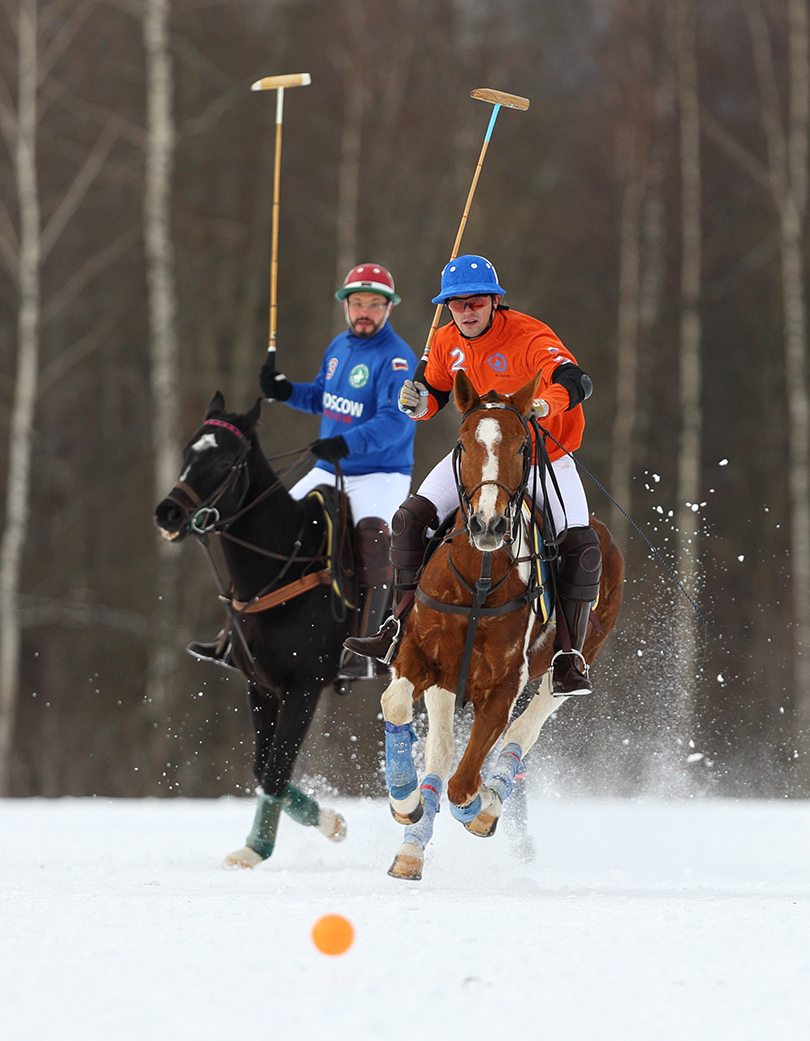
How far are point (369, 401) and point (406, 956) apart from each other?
4.53 meters

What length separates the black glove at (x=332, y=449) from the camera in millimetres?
7461

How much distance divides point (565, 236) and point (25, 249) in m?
8.28

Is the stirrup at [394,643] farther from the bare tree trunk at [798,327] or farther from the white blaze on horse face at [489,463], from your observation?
the bare tree trunk at [798,327]

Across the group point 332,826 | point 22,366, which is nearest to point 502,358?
point 332,826

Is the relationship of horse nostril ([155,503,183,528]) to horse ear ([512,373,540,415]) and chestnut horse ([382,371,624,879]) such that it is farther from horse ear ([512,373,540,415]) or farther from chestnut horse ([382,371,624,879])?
horse ear ([512,373,540,415])

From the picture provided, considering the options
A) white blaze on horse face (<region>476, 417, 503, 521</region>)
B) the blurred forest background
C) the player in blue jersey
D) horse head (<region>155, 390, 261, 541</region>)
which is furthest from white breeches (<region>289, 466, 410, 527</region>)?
the blurred forest background

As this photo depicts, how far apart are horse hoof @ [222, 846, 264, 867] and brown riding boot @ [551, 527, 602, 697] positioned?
79.6 inches

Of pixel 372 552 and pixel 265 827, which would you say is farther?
pixel 372 552

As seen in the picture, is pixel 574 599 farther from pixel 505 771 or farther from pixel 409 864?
pixel 409 864

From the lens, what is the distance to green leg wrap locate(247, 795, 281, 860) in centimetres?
717

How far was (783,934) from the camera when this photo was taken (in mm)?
4082

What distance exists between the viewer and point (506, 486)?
521 centimetres

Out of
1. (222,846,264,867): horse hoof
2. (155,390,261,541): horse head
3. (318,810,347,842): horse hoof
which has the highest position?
(155,390,261,541): horse head

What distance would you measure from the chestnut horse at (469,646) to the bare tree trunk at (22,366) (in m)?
8.17
